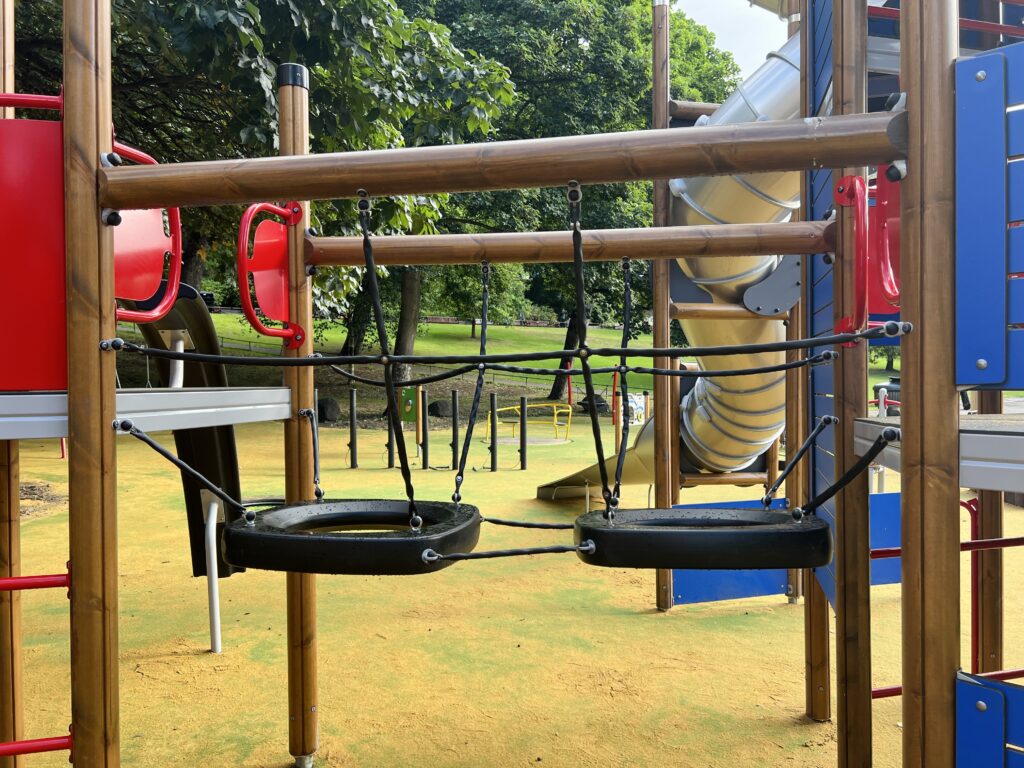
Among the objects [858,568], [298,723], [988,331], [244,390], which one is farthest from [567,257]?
[298,723]

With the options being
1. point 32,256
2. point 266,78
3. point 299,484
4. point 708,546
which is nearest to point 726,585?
point 299,484

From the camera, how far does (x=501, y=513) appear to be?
20.8 ft

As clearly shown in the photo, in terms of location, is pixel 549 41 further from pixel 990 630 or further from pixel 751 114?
pixel 990 630

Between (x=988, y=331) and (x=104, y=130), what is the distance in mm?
1508

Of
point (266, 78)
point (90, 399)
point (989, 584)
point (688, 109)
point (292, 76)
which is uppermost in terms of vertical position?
point (266, 78)

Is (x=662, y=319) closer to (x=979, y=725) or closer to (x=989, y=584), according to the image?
(x=989, y=584)

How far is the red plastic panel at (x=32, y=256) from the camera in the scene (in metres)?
1.43

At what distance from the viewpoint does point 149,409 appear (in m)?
1.56

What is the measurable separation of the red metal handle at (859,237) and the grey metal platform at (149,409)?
53.8 inches

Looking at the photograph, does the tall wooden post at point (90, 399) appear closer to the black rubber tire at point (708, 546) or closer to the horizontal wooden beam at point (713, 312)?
the black rubber tire at point (708, 546)

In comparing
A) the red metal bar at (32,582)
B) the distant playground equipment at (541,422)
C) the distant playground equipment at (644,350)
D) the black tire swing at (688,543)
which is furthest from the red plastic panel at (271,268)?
the distant playground equipment at (541,422)

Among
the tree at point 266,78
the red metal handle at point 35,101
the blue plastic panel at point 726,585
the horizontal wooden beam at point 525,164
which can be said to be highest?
the tree at point 266,78

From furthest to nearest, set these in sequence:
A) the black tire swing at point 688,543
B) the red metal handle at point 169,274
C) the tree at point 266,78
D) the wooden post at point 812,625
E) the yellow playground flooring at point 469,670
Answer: the tree at point 266,78 < the wooden post at point 812,625 < the yellow playground flooring at point 469,670 < the red metal handle at point 169,274 < the black tire swing at point 688,543

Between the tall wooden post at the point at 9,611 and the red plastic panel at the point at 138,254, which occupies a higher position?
the red plastic panel at the point at 138,254
